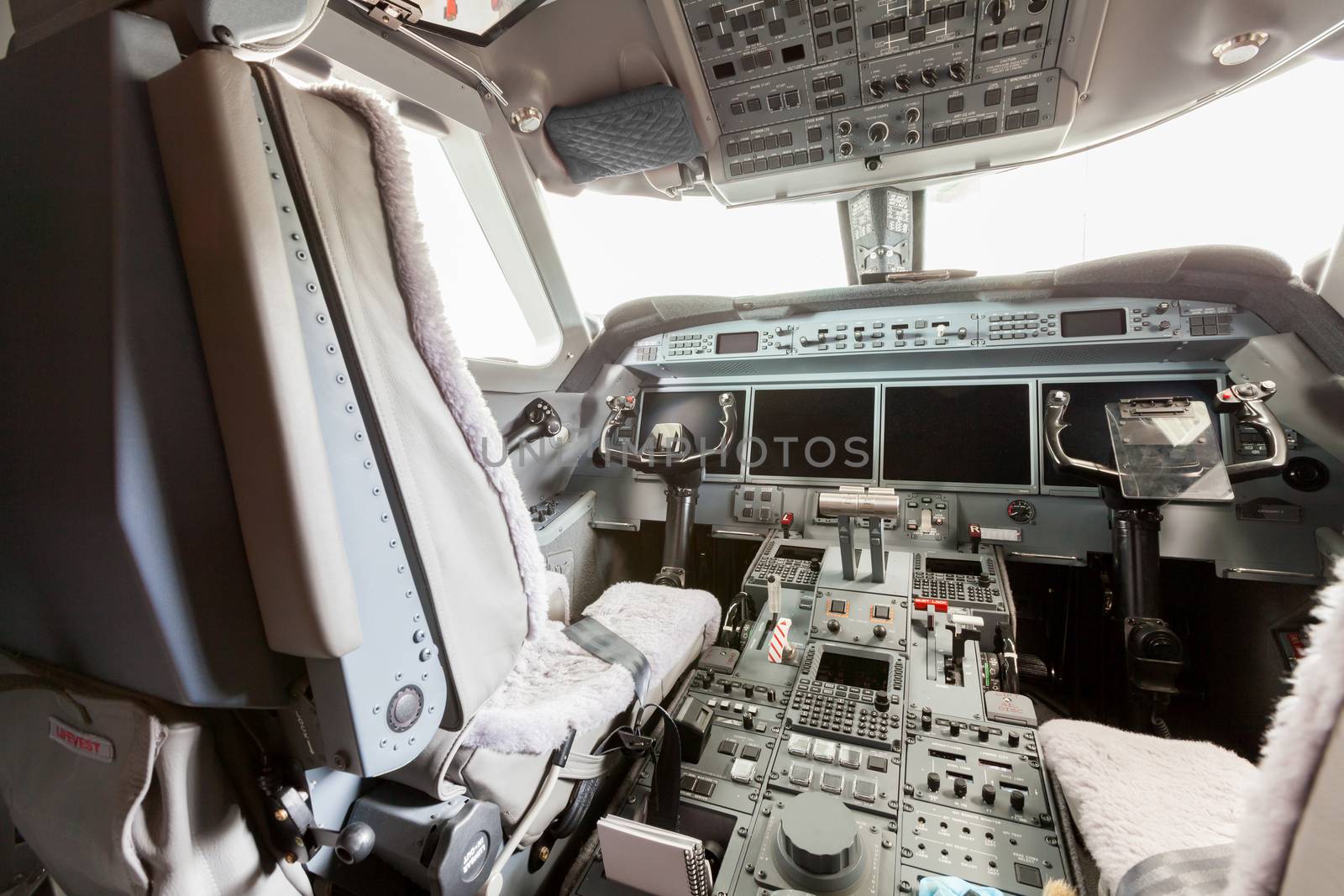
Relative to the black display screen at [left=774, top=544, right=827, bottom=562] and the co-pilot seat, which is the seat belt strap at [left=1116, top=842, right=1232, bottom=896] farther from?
the black display screen at [left=774, top=544, right=827, bottom=562]

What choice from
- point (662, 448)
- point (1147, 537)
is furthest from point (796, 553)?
point (1147, 537)

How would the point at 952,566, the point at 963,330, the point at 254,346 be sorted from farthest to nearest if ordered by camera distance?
the point at 963,330 < the point at 952,566 < the point at 254,346

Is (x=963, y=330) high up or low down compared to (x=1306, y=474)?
up

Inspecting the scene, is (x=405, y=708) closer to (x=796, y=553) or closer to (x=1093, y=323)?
(x=796, y=553)

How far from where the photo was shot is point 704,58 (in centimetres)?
190

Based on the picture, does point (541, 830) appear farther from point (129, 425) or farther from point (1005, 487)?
point (1005, 487)

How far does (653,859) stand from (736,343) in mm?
1951

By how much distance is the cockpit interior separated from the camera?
0.58 meters

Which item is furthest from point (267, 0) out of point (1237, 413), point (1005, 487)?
point (1237, 413)

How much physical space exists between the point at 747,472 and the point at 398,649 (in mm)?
1938

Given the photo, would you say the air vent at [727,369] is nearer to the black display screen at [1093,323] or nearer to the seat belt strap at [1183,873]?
the black display screen at [1093,323]

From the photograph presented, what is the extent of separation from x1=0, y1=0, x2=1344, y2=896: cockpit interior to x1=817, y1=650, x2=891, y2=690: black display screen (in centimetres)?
2

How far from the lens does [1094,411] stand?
2098 millimetres

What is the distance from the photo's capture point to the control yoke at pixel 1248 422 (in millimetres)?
1528
